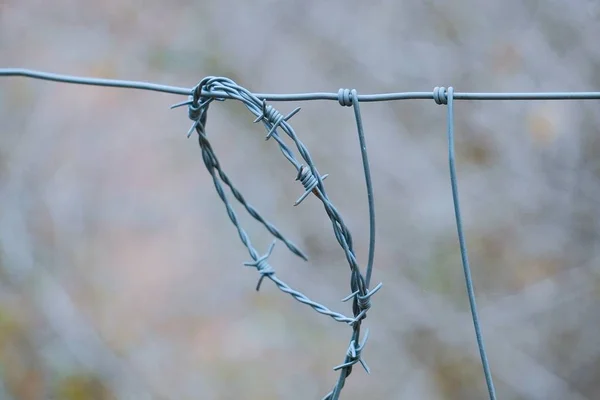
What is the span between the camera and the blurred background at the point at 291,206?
1.71m

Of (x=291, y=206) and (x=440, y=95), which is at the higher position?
(x=291, y=206)

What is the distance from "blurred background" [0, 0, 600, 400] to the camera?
1.71 metres

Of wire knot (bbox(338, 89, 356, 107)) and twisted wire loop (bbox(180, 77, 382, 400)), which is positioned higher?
wire knot (bbox(338, 89, 356, 107))

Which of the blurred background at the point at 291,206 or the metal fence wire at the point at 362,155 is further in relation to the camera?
the blurred background at the point at 291,206

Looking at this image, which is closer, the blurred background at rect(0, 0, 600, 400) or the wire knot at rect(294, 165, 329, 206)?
the wire knot at rect(294, 165, 329, 206)

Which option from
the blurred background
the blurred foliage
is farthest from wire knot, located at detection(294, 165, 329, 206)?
the blurred foliage

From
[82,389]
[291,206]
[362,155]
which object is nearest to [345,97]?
[362,155]

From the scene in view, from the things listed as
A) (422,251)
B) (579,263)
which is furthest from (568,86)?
(422,251)

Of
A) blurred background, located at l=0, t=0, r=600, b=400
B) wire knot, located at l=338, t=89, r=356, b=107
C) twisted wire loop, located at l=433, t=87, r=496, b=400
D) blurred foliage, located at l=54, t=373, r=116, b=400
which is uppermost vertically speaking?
blurred background, located at l=0, t=0, r=600, b=400

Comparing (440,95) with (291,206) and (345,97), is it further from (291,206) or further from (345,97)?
(291,206)

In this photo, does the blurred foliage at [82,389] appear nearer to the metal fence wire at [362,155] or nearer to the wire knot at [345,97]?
the metal fence wire at [362,155]

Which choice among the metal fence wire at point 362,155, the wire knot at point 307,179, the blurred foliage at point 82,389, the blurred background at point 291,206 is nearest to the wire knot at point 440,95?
the metal fence wire at point 362,155

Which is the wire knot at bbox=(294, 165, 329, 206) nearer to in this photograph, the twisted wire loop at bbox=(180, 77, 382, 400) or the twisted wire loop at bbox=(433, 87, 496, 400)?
the twisted wire loop at bbox=(180, 77, 382, 400)

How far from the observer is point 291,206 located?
74.2 inches
